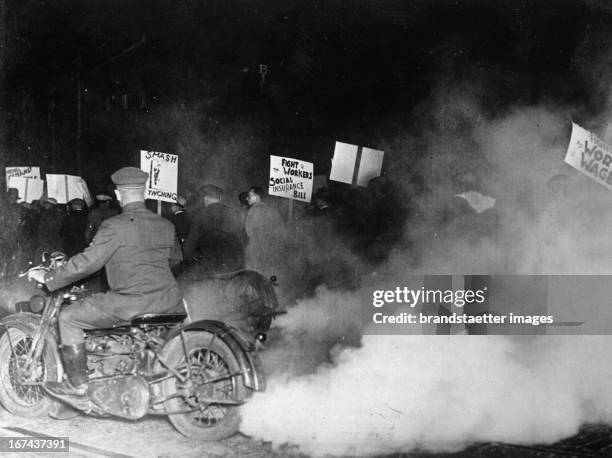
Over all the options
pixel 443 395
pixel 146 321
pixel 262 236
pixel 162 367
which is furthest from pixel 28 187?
pixel 443 395

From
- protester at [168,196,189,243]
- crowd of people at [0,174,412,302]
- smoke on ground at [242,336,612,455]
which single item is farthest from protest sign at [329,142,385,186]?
smoke on ground at [242,336,612,455]

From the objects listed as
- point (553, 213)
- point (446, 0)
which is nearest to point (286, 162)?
point (446, 0)

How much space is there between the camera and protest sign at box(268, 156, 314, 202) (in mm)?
7094

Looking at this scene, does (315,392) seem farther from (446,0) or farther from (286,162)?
(446,0)

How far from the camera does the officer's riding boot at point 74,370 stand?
4.51 m

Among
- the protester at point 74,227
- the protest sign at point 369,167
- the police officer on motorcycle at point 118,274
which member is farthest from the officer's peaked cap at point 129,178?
the protester at point 74,227

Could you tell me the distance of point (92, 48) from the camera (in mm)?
6797

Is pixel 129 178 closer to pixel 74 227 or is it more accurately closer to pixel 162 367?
pixel 162 367

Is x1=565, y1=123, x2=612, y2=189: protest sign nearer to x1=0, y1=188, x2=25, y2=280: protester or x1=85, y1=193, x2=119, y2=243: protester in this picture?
x1=85, y1=193, x2=119, y2=243: protester

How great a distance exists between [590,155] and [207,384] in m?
3.96

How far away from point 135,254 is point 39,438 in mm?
1518

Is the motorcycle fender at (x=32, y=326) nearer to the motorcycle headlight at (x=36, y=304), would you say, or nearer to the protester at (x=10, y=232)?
the motorcycle headlight at (x=36, y=304)

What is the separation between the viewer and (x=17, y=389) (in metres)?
5.10

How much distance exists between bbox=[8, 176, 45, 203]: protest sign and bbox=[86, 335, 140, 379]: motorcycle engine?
2.90 meters
